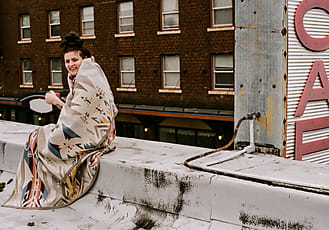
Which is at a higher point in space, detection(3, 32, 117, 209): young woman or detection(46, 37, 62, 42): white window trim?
detection(46, 37, 62, 42): white window trim

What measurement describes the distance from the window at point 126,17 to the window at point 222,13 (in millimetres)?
4916

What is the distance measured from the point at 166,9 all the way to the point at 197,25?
203cm

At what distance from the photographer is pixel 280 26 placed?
396 cm

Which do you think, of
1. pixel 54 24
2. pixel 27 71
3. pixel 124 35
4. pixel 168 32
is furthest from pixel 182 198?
pixel 27 71

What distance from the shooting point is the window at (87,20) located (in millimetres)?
24734

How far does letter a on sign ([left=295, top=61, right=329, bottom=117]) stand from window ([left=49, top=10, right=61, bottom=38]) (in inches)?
938

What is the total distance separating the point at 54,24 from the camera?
27.1m

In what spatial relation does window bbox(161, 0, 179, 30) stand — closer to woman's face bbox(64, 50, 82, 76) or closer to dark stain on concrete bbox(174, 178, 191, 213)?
woman's face bbox(64, 50, 82, 76)

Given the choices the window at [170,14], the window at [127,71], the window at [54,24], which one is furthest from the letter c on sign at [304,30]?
the window at [54,24]

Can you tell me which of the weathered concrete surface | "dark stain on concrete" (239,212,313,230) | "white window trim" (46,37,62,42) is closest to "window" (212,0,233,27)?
"white window trim" (46,37,62,42)

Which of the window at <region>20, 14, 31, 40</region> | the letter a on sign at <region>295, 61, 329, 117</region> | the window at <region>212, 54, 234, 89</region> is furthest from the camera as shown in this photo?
the window at <region>20, 14, 31, 40</region>

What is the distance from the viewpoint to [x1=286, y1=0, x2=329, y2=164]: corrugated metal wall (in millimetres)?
4129

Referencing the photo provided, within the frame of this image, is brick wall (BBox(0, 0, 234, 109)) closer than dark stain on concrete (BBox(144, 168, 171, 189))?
No

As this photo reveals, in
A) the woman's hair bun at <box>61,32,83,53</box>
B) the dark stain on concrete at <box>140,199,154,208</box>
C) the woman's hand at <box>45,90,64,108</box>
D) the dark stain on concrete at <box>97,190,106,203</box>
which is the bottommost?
the dark stain on concrete at <box>97,190,106,203</box>
